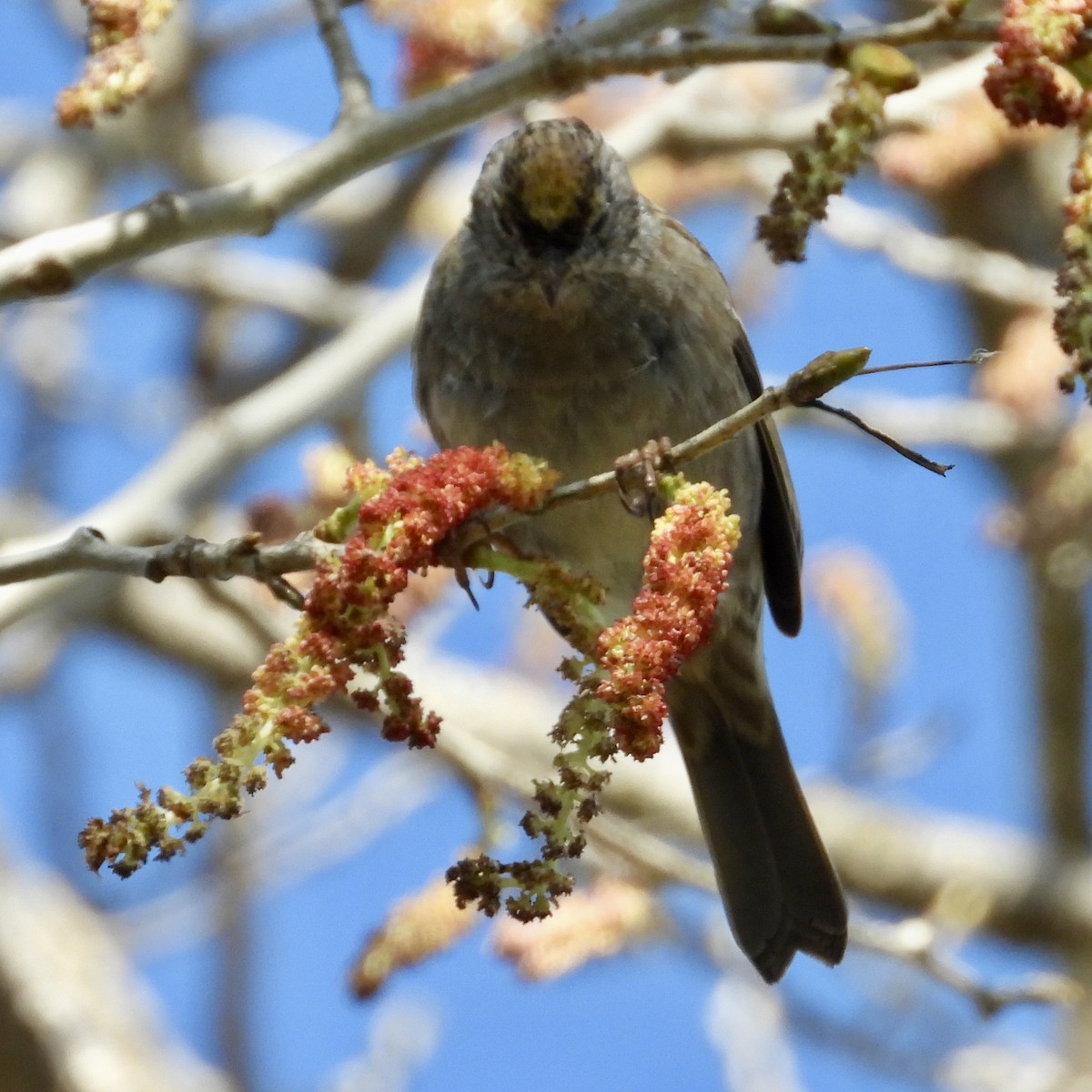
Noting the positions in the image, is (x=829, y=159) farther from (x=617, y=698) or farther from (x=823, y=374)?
(x=617, y=698)

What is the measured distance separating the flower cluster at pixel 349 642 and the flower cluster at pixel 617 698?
0.19 metres

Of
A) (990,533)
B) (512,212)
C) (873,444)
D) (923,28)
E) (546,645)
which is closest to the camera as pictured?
(923,28)

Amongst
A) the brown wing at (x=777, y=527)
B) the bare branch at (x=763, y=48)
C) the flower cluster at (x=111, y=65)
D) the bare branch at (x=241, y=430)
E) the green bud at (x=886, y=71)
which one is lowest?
the brown wing at (x=777, y=527)

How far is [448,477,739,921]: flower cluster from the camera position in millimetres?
1915

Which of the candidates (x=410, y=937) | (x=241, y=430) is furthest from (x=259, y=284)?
(x=410, y=937)

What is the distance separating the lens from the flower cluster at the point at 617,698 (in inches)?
75.4

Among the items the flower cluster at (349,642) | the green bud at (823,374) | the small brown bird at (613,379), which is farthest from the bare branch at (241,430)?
the green bud at (823,374)

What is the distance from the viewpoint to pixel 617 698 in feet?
6.44

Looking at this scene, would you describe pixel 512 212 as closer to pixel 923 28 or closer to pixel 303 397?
pixel 303 397

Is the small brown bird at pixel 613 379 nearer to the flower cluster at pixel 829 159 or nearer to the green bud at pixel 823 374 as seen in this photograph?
the flower cluster at pixel 829 159

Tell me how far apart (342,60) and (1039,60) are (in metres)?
1.22

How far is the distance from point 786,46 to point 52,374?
16.4 ft

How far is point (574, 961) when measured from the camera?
11.2 feet

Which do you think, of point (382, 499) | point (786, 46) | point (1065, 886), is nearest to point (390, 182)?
point (1065, 886)
